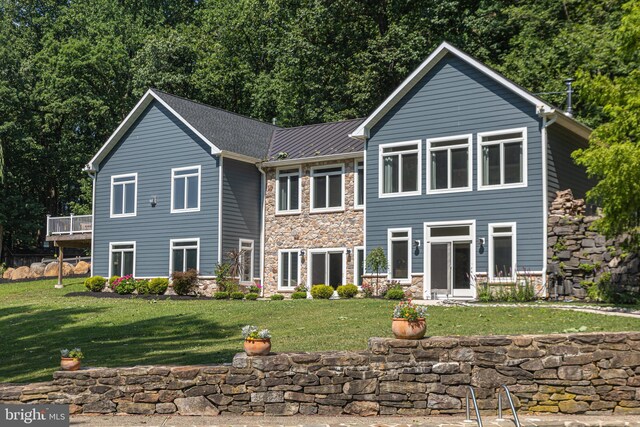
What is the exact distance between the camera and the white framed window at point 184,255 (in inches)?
1169

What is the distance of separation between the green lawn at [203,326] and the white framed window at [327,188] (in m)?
6.30

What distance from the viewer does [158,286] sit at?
1148 inches

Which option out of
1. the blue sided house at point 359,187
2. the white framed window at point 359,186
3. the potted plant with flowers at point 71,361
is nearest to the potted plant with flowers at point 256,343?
the potted plant with flowers at point 71,361

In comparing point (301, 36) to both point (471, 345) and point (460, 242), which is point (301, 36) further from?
point (471, 345)

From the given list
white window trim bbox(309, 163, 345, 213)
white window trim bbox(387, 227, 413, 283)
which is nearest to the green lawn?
white window trim bbox(387, 227, 413, 283)

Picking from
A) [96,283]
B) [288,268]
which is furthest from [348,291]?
[96,283]

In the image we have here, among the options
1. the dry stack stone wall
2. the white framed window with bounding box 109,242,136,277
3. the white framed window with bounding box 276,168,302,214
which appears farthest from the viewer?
the white framed window with bounding box 109,242,136,277

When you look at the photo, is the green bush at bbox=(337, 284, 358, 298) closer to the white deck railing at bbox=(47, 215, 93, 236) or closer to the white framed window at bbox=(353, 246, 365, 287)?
the white framed window at bbox=(353, 246, 365, 287)

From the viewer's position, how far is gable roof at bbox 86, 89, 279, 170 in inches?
1197

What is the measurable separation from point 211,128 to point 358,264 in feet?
28.3

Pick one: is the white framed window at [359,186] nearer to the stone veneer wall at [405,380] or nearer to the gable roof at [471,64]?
the gable roof at [471,64]

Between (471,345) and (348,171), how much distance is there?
58.6 ft

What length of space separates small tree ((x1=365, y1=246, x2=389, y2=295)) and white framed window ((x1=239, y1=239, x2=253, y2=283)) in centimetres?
603

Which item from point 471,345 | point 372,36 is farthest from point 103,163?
point 471,345
